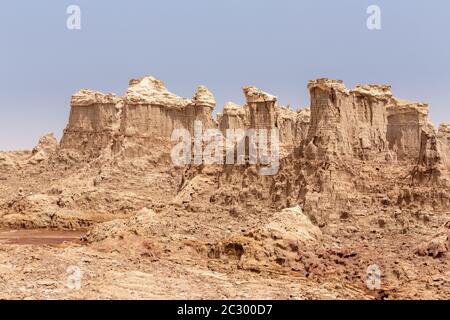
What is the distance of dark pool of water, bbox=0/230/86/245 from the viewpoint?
3759 cm

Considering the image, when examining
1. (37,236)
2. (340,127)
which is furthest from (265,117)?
(37,236)

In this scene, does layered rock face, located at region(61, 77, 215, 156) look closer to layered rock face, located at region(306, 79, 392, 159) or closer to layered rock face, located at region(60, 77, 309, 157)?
layered rock face, located at region(60, 77, 309, 157)

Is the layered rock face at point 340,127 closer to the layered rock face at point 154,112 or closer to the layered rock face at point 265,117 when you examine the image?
the layered rock face at point 265,117

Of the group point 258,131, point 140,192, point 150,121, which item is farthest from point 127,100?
point 258,131

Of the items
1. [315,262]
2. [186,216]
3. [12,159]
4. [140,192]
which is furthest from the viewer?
[12,159]

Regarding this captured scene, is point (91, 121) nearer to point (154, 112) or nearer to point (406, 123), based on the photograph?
point (154, 112)

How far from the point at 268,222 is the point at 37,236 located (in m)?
20.1

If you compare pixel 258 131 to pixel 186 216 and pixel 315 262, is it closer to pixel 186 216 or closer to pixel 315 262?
pixel 186 216

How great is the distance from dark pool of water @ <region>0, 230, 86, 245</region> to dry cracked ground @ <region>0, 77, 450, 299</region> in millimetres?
146

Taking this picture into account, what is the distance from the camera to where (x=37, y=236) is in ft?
134

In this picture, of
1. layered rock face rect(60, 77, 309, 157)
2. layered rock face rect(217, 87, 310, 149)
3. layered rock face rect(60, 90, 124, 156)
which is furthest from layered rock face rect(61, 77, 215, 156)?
layered rock face rect(60, 90, 124, 156)

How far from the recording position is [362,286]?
72.4 feet

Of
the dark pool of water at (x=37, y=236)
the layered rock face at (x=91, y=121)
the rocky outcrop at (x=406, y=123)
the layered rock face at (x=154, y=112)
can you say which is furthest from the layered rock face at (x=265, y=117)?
the dark pool of water at (x=37, y=236)
